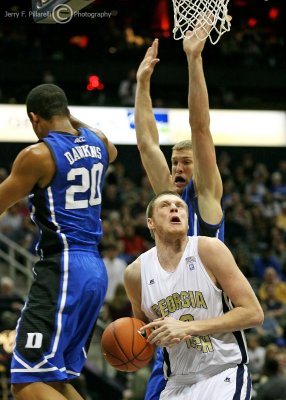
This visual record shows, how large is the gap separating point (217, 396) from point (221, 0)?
258 centimetres

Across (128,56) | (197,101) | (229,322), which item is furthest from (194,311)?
(128,56)

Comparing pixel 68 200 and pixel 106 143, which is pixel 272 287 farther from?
pixel 68 200

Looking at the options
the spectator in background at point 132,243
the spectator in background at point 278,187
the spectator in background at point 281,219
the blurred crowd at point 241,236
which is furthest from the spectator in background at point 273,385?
the spectator in background at point 278,187

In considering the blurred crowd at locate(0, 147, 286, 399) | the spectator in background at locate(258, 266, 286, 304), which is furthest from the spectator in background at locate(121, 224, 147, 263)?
the spectator in background at locate(258, 266, 286, 304)

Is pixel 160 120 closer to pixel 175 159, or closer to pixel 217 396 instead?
pixel 175 159

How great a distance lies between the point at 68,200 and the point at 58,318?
64 centimetres

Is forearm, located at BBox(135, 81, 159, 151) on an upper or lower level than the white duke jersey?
upper

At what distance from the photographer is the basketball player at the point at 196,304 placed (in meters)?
4.45

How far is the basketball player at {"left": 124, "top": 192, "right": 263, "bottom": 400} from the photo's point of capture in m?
4.45

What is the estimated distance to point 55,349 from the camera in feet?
14.8

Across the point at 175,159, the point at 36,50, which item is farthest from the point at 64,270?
the point at 36,50

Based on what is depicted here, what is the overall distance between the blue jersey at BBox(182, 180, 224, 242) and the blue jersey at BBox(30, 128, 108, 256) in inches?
29.8

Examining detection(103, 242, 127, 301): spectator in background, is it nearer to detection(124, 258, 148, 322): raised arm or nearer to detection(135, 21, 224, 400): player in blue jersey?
detection(135, 21, 224, 400): player in blue jersey

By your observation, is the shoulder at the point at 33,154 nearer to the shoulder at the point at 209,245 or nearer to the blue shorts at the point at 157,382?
the shoulder at the point at 209,245
